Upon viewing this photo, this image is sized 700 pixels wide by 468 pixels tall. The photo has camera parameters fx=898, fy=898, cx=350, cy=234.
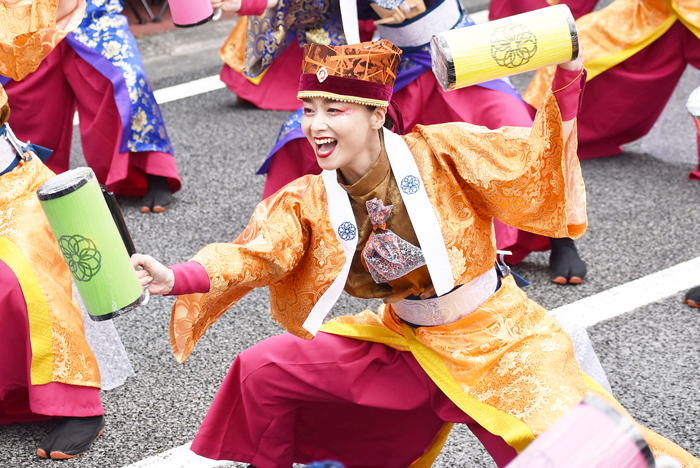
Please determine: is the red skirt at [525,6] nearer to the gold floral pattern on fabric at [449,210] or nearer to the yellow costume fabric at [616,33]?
the yellow costume fabric at [616,33]

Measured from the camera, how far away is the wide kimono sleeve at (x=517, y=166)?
1.61 meters

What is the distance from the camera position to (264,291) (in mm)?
2723

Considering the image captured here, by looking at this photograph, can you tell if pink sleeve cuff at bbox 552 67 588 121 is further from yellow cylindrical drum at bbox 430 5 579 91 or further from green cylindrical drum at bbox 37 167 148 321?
green cylindrical drum at bbox 37 167 148 321

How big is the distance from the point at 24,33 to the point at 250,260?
86 cm

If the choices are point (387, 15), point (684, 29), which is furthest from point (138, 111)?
point (684, 29)

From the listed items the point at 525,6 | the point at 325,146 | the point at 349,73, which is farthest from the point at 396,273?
the point at 525,6

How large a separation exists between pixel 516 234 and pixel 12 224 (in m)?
1.37

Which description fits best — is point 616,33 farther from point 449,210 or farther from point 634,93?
point 449,210

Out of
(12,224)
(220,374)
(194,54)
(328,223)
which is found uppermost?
(328,223)

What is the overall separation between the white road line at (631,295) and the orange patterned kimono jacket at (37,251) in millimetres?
1312

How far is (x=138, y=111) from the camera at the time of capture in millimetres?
3141

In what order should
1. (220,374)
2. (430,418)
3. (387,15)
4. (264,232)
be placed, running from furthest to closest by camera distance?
1. (387,15)
2. (220,374)
3. (430,418)
4. (264,232)

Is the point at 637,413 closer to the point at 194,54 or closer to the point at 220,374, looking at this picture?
the point at 220,374

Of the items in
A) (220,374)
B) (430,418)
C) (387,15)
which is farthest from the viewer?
(387,15)
